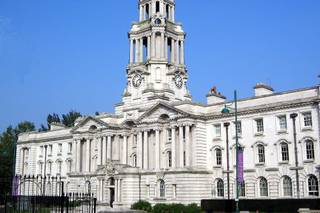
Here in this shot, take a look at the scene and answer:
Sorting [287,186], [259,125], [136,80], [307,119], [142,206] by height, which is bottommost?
[142,206]

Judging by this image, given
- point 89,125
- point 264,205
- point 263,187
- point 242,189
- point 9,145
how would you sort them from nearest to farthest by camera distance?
point 264,205 < point 263,187 < point 242,189 < point 89,125 < point 9,145

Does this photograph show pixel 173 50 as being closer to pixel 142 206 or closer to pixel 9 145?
pixel 142 206

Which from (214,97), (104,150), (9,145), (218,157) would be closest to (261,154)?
(218,157)

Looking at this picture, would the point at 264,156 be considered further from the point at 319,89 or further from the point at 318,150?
the point at 319,89

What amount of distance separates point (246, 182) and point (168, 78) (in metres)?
22.9

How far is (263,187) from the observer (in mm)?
56469

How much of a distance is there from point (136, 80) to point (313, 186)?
33.7m

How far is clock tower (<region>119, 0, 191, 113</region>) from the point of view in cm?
7269

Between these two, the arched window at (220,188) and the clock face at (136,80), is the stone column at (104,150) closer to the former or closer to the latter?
the clock face at (136,80)

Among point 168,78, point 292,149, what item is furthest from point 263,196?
point 168,78

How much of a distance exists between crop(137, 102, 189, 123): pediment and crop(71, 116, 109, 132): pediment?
29.7ft

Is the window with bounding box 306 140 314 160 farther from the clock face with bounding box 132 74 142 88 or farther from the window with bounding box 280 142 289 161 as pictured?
the clock face with bounding box 132 74 142 88

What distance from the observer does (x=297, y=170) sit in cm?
5244

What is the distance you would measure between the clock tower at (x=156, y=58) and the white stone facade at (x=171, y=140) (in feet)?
0.53
